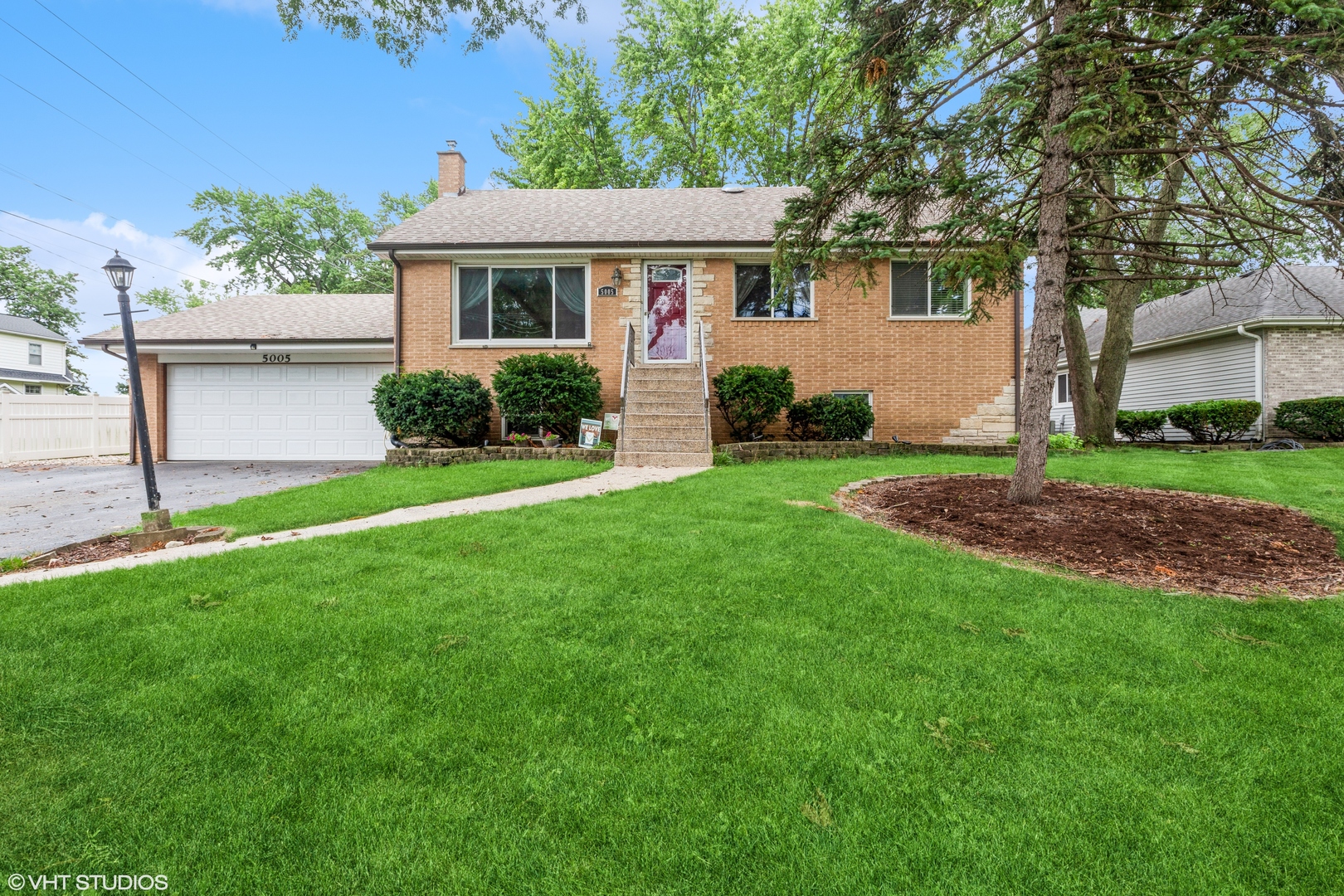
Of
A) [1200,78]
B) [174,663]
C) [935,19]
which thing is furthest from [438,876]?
[935,19]

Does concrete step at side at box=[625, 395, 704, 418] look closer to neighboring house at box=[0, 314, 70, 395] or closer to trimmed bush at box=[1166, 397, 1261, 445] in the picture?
trimmed bush at box=[1166, 397, 1261, 445]

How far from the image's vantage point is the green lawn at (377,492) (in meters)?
5.41

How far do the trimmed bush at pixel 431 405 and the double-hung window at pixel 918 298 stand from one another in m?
7.85

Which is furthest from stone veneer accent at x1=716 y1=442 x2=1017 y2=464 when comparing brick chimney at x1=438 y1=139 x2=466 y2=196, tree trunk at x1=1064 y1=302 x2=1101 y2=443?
brick chimney at x1=438 y1=139 x2=466 y2=196

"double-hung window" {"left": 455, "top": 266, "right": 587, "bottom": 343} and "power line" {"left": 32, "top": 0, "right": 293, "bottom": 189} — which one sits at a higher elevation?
"power line" {"left": 32, "top": 0, "right": 293, "bottom": 189}

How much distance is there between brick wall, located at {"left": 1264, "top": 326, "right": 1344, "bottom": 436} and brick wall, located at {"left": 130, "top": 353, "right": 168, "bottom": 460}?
77.3ft

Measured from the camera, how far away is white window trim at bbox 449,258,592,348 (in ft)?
36.4

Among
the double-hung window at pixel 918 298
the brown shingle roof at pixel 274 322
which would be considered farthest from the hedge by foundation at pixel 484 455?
the double-hung window at pixel 918 298

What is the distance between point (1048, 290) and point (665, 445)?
534cm

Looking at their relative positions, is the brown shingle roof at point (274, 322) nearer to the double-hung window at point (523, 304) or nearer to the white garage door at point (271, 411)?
the white garage door at point (271, 411)

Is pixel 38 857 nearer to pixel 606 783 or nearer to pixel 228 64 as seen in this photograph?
pixel 606 783

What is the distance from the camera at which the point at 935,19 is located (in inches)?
229

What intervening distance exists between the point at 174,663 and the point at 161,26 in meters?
14.4

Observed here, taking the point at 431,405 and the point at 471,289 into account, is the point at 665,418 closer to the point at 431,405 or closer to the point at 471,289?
the point at 431,405
